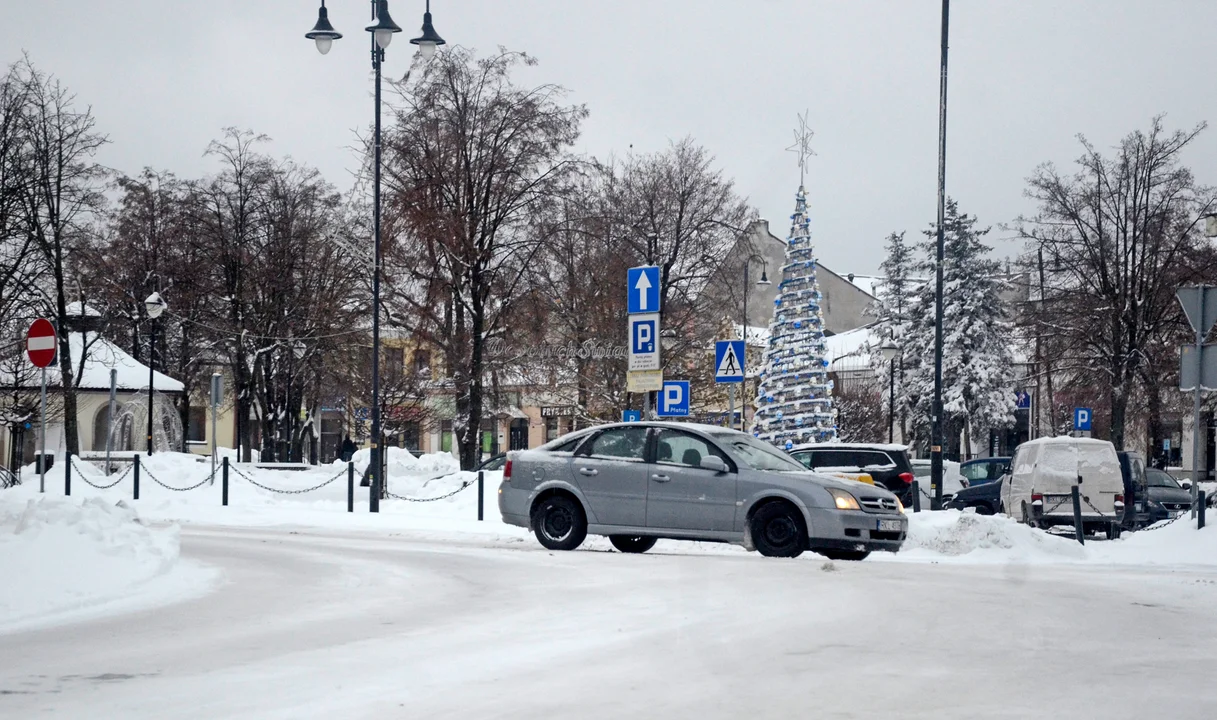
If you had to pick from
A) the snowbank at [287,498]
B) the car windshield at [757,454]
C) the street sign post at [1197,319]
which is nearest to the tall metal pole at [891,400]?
the snowbank at [287,498]

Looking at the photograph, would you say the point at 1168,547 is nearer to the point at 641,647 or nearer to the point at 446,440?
the point at 641,647

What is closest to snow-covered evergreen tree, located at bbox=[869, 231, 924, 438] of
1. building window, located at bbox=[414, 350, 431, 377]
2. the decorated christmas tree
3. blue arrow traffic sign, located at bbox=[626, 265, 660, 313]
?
the decorated christmas tree

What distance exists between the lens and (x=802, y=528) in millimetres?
15820

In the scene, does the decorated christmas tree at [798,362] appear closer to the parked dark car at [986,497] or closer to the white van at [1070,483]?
the parked dark car at [986,497]

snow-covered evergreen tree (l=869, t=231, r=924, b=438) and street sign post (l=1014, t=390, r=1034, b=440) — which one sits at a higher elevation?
snow-covered evergreen tree (l=869, t=231, r=924, b=438)

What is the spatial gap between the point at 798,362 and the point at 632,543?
4146 centimetres

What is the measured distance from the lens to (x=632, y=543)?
18.0 meters

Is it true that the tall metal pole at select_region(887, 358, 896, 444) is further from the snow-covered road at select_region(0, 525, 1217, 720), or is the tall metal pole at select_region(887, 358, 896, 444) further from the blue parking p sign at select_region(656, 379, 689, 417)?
the snow-covered road at select_region(0, 525, 1217, 720)

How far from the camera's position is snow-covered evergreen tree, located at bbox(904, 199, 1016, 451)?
234 ft

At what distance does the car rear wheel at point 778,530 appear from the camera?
15.8 m

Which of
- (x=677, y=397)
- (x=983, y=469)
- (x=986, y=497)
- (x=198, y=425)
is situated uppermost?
(x=677, y=397)

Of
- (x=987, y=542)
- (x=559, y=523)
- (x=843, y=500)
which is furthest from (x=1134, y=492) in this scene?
(x=559, y=523)

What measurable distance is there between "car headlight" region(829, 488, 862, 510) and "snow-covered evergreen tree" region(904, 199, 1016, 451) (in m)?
56.1

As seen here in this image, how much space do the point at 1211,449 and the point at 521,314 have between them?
144ft
